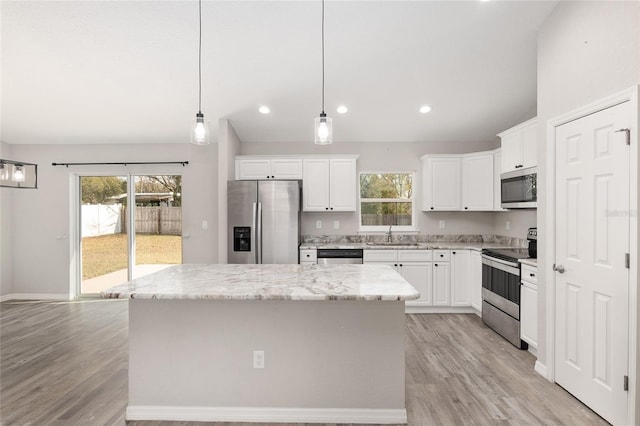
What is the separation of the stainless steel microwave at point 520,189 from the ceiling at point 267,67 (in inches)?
40.4

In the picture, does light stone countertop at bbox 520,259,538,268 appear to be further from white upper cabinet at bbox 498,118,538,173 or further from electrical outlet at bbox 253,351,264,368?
electrical outlet at bbox 253,351,264,368

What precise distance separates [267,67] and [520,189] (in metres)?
2.96

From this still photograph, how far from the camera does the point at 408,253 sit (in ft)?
15.1

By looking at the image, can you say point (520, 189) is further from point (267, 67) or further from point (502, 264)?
point (267, 67)

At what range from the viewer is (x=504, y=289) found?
3684 mm

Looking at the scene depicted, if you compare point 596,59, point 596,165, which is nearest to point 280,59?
point 596,59

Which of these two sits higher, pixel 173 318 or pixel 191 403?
pixel 173 318

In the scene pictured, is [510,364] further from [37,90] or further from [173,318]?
[37,90]

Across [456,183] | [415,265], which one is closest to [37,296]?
[415,265]

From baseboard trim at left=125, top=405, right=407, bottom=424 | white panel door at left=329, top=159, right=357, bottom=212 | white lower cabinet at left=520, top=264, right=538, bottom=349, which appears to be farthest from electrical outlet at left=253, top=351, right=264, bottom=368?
white panel door at left=329, top=159, right=357, bottom=212

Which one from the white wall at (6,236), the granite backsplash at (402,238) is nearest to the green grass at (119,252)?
the white wall at (6,236)

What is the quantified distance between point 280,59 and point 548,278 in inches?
124

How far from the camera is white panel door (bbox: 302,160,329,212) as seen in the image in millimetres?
4902

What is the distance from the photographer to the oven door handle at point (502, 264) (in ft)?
11.3
